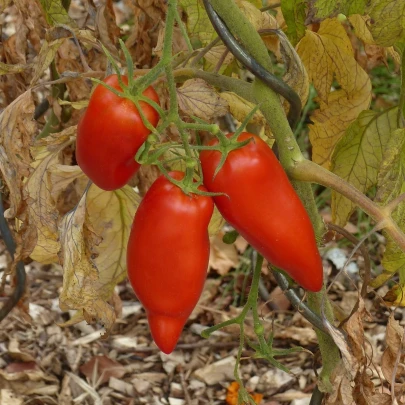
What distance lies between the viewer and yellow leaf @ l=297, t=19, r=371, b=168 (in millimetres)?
1200

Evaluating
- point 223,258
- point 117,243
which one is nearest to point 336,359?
point 117,243

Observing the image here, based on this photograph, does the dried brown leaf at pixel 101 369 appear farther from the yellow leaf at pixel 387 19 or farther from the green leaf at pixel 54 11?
the yellow leaf at pixel 387 19

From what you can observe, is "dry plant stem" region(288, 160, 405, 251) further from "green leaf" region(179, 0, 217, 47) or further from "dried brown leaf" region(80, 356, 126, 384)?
"dried brown leaf" region(80, 356, 126, 384)

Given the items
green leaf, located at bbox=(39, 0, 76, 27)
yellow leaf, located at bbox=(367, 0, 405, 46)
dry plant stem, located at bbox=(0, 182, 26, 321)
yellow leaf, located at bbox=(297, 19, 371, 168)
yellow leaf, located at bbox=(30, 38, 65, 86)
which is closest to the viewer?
yellow leaf, located at bbox=(367, 0, 405, 46)

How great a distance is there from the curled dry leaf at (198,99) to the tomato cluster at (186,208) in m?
0.09

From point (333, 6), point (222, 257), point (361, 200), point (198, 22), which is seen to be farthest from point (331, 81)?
point (222, 257)

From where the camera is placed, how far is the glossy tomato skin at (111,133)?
0.75 meters

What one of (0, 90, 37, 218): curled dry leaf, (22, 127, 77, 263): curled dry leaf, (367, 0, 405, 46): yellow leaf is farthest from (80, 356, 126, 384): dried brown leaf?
(367, 0, 405, 46): yellow leaf

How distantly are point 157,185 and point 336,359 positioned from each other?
14.3 inches

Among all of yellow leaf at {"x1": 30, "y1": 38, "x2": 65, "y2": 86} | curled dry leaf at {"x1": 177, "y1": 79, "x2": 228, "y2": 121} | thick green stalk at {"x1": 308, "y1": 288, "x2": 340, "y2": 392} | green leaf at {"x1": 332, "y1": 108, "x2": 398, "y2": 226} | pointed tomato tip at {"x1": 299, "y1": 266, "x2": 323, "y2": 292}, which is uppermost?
yellow leaf at {"x1": 30, "y1": 38, "x2": 65, "y2": 86}

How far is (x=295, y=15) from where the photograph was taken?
96 centimetres

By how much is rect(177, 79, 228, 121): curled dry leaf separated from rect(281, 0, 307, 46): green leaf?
0.53 feet

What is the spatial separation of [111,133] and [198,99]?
161 millimetres

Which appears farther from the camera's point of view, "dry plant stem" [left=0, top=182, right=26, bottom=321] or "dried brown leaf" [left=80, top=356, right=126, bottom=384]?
"dried brown leaf" [left=80, top=356, right=126, bottom=384]
